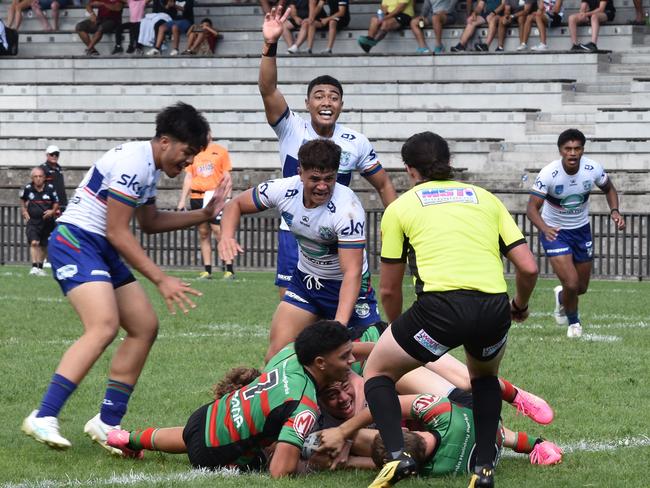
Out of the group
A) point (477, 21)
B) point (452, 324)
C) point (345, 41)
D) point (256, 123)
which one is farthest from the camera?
point (345, 41)

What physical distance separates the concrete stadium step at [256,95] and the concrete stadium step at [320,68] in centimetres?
33

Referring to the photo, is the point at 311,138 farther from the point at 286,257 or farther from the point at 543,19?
the point at 543,19

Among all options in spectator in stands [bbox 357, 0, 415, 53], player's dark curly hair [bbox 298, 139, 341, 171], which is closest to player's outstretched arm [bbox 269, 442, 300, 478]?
player's dark curly hair [bbox 298, 139, 341, 171]

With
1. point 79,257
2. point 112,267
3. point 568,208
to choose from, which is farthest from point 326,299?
point 568,208

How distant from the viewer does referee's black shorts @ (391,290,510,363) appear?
6629mm

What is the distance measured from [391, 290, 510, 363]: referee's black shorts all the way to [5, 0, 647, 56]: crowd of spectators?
62.5ft

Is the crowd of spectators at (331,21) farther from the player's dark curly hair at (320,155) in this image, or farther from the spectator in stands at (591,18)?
the player's dark curly hair at (320,155)

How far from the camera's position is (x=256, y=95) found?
28.4m

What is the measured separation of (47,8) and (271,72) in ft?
83.0

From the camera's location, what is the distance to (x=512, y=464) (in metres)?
7.54

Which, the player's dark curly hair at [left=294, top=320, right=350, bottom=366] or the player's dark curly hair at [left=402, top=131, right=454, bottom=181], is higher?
the player's dark curly hair at [left=402, top=131, right=454, bottom=181]

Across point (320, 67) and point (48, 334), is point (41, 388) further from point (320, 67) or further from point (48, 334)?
point (320, 67)

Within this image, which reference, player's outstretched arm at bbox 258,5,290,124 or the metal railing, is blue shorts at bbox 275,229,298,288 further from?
the metal railing

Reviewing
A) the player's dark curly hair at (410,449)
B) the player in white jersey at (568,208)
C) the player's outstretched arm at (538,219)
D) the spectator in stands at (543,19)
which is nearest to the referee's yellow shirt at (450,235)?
the player's dark curly hair at (410,449)
